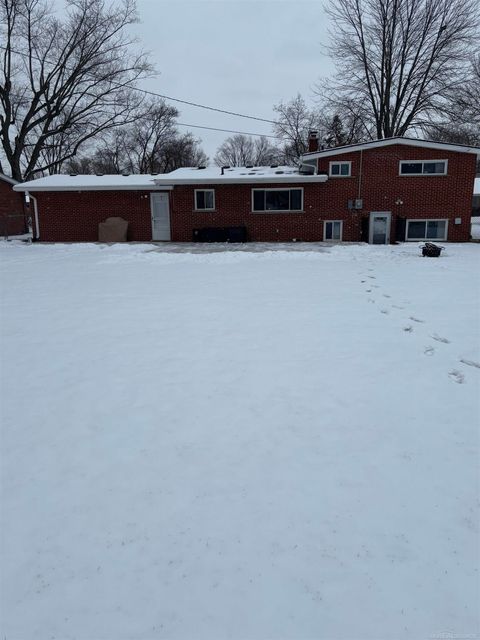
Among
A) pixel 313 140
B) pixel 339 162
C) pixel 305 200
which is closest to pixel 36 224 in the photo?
pixel 305 200

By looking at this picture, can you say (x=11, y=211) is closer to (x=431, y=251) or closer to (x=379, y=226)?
(x=379, y=226)

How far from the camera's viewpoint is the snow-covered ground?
254 cm

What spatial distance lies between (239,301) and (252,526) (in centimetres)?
640

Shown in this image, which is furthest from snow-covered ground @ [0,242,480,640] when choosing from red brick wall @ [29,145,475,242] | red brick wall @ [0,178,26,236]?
red brick wall @ [0,178,26,236]

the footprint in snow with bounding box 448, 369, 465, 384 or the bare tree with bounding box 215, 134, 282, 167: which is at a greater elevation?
the bare tree with bounding box 215, 134, 282, 167

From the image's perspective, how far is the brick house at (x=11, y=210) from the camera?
25062 millimetres

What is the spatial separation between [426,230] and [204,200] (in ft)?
32.6

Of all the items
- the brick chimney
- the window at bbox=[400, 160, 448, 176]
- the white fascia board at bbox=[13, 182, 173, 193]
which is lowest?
the white fascia board at bbox=[13, 182, 173, 193]

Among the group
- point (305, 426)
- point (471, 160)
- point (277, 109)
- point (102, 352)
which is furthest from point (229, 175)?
point (277, 109)

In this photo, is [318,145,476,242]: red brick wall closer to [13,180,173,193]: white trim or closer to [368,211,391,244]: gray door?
[368,211,391,244]: gray door

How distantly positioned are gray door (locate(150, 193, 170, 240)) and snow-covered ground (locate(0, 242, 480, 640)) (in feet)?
44.9

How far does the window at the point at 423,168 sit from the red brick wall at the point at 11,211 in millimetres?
19482

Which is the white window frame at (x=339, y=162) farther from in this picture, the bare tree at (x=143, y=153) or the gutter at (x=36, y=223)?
the bare tree at (x=143, y=153)

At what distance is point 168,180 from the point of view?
65.5 feet
